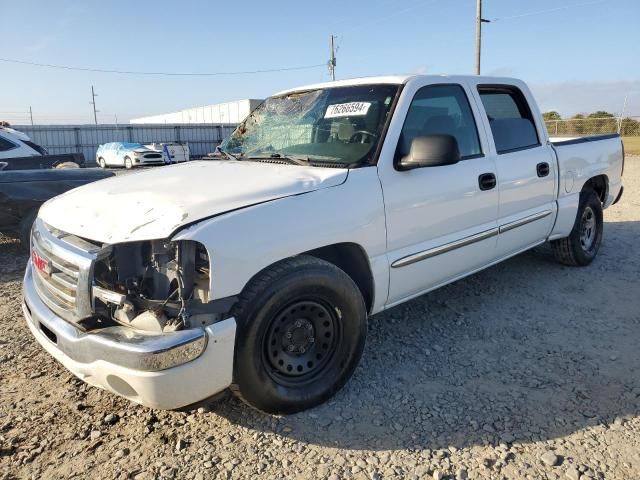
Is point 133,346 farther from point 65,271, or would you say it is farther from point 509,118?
point 509,118

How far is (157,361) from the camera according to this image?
2.25 m

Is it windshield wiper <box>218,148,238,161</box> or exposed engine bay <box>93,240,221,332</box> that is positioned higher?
windshield wiper <box>218,148,238,161</box>

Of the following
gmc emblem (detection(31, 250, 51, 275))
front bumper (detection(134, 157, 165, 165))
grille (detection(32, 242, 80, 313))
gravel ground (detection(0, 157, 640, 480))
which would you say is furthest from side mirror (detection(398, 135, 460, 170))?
front bumper (detection(134, 157, 165, 165))

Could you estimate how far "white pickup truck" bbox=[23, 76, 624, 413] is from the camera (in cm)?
237

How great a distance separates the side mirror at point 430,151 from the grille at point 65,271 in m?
1.84

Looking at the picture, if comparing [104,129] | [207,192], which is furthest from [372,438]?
[104,129]

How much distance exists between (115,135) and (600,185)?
28827 millimetres

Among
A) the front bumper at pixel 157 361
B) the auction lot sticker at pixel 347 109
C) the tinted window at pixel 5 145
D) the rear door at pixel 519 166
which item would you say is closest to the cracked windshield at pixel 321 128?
the auction lot sticker at pixel 347 109

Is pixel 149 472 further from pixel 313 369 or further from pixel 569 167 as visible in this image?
pixel 569 167

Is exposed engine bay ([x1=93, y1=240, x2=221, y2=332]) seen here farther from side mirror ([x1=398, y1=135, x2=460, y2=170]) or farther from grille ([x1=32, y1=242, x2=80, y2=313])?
side mirror ([x1=398, y1=135, x2=460, y2=170])

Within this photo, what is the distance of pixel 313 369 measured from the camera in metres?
2.89

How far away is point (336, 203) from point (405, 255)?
69 centimetres

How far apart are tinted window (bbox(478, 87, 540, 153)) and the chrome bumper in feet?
9.69

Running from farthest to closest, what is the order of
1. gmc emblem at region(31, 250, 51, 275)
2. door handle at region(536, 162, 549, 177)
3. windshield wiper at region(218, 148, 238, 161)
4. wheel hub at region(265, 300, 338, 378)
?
door handle at region(536, 162, 549, 177), windshield wiper at region(218, 148, 238, 161), gmc emblem at region(31, 250, 51, 275), wheel hub at region(265, 300, 338, 378)
